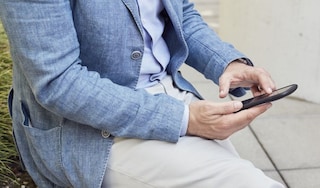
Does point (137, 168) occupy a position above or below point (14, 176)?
above

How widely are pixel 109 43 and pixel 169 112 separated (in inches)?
8.5

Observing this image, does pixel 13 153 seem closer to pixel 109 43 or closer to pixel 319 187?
pixel 109 43

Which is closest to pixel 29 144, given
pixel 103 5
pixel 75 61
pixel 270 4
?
pixel 75 61

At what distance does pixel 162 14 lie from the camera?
1.44m

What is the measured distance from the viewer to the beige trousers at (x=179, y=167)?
1.16m

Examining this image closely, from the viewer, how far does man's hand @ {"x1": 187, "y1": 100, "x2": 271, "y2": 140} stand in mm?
1236

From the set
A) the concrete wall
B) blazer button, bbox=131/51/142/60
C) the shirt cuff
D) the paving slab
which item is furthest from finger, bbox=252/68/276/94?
the concrete wall

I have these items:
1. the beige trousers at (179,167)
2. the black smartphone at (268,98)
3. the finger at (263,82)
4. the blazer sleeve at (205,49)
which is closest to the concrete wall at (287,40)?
the blazer sleeve at (205,49)

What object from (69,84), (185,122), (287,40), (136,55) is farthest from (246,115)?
(287,40)

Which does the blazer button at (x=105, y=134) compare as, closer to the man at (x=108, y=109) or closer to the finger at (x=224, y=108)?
the man at (x=108, y=109)

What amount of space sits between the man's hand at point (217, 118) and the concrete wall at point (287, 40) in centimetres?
165

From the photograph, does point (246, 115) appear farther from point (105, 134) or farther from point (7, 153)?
point (7, 153)

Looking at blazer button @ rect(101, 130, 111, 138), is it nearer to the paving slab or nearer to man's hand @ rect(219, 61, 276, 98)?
man's hand @ rect(219, 61, 276, 98)

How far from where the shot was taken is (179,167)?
3.89ft
